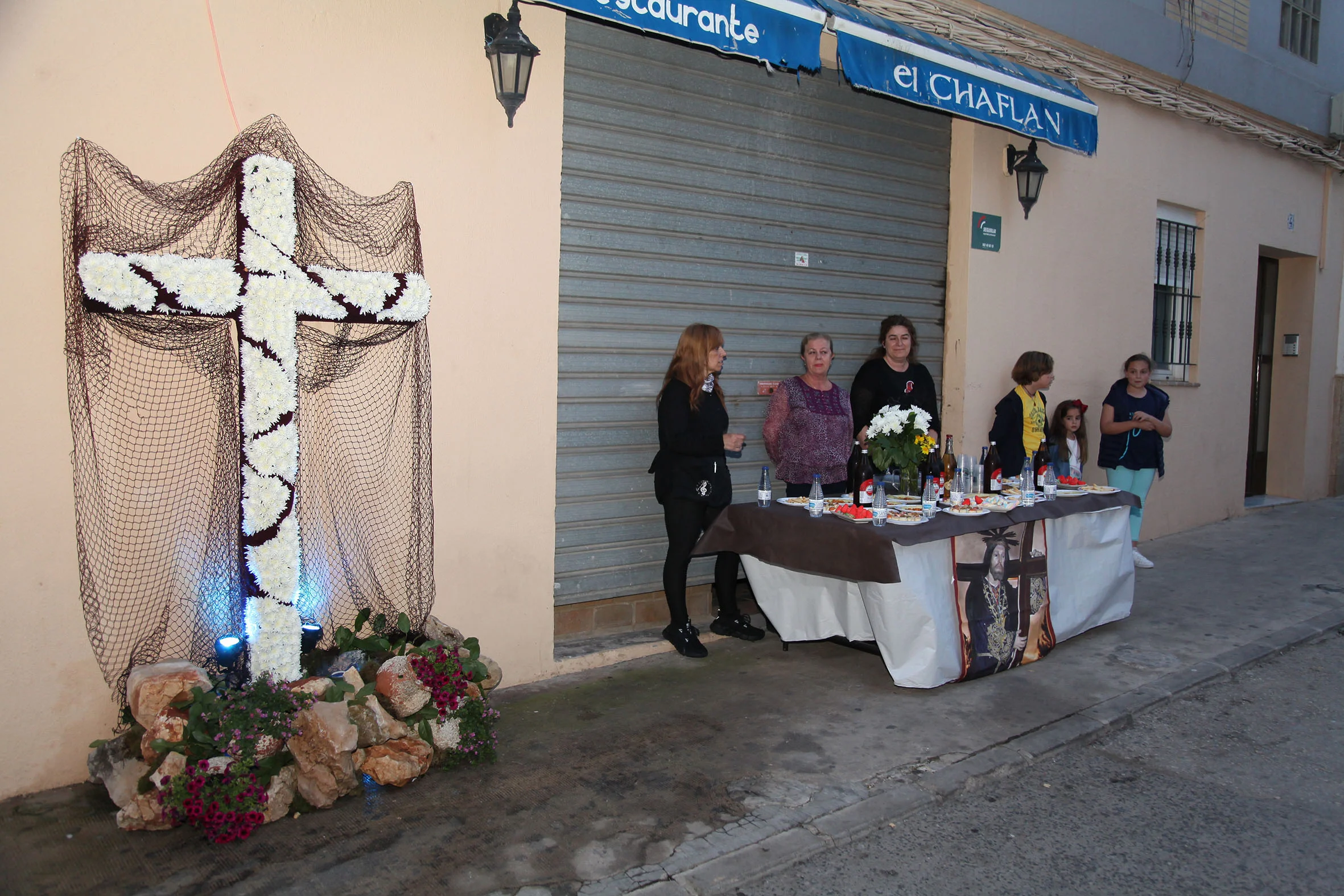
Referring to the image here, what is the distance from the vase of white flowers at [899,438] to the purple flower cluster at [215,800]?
3.47m

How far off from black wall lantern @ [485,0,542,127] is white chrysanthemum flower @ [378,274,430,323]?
1133 mm

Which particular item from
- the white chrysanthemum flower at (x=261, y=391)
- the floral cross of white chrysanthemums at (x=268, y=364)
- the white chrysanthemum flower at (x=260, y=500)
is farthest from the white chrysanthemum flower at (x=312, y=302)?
the white chrysanthemum flower at (x=260, y=500)

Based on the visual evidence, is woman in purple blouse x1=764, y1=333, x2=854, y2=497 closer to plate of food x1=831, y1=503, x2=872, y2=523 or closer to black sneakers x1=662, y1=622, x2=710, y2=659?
plate of food x1=831, y1=503, x2=872, y2=523

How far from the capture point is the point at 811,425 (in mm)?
5906

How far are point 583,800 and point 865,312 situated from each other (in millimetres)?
4306

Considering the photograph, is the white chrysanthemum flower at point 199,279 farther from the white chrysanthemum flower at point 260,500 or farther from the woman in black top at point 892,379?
the woman in black top at point 892,379

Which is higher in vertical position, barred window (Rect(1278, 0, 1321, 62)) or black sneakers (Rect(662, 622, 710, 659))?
barred window (Rect(1278, 0, 1321, 62))

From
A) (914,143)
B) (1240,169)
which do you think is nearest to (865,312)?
(914,143)

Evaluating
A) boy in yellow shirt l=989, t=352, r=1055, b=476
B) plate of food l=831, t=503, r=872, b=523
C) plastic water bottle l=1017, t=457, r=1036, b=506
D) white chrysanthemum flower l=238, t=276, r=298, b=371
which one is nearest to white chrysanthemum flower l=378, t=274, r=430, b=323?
white chrysanthemum flower l=238, t=276, r=298, b=371

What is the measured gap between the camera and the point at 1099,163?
848 cm

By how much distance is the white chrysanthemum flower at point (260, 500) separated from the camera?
3793 millimetres

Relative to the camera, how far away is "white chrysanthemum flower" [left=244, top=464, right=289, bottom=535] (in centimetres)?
379

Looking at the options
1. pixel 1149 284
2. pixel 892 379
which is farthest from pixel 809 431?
pixel 1149 284

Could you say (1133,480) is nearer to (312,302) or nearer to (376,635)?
(376,635)
